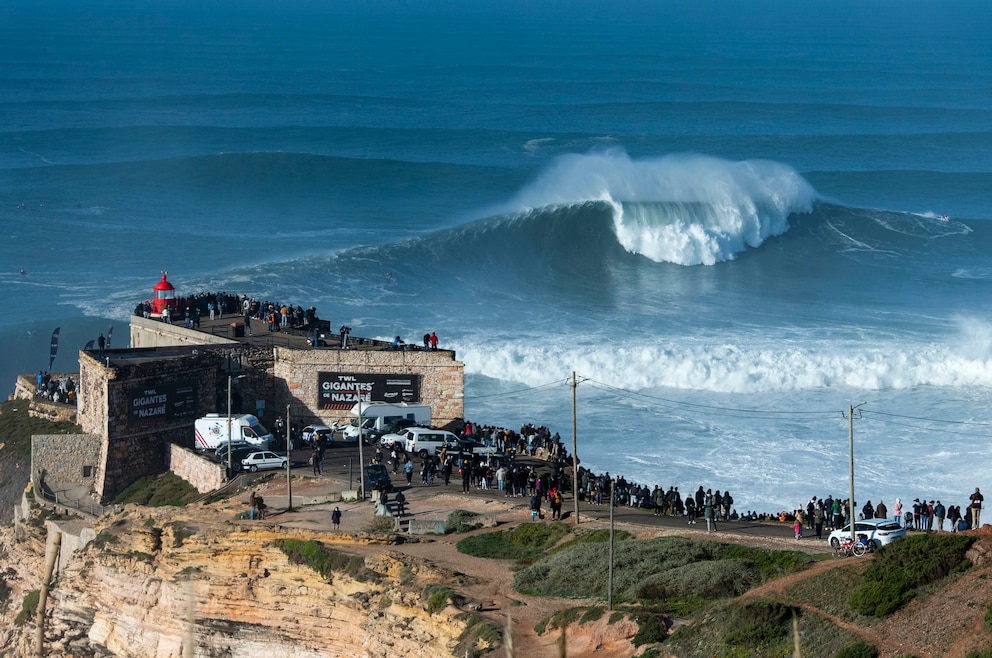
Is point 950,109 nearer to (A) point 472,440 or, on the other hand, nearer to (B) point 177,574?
(A) point 472,440

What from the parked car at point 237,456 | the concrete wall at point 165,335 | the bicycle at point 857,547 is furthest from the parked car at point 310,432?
the bicycle at point 857,547

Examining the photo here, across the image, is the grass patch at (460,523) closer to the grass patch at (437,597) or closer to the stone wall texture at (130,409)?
the grass patch at (437,597)

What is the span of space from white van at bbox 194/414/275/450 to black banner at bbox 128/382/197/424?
49 cm

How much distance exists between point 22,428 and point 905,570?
80.7 ft

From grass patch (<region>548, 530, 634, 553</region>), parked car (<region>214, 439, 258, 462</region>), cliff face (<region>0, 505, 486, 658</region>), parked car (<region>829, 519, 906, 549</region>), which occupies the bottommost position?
cliff face (<region>0, 505, 486, 658</region>)

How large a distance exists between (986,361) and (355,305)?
22.6m

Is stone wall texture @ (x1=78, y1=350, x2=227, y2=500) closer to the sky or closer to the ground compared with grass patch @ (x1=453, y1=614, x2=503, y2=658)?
closer to the sky

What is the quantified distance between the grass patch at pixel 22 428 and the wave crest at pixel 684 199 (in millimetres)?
35512

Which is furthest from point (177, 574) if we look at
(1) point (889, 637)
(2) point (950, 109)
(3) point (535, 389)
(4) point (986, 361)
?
(2) point (950, 109)

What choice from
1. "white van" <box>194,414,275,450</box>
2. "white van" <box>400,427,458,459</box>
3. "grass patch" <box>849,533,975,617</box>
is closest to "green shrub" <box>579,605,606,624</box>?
"grass patch" <box>849,533,975,617</box>

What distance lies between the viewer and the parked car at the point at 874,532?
2611 centimetres

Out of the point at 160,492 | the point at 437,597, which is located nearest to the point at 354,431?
the point at 160,492

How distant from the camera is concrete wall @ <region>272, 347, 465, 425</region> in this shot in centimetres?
3759

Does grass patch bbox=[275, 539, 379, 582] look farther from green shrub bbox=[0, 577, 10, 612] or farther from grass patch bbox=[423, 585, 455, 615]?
green shrub bbox=[0, 577, 10, 612]
